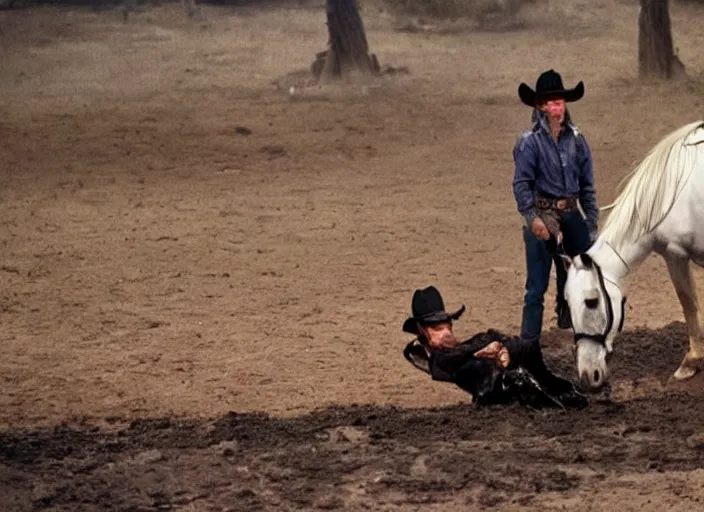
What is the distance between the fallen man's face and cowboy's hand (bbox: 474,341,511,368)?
19cm

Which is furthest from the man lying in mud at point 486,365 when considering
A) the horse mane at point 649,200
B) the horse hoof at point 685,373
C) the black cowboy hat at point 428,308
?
the horse hoof at point 685,373

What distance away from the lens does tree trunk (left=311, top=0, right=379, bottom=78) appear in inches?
733

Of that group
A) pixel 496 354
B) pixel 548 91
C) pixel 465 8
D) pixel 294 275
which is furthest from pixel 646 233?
pixel 465 8

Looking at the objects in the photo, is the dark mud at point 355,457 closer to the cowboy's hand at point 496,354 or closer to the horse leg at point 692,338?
the cowboy's hand at point 496,354

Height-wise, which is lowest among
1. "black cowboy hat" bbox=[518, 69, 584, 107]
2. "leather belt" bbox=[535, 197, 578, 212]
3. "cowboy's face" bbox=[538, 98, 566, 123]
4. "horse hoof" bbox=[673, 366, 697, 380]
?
"horse hoof" bbox=[673, 366, 697, 380]

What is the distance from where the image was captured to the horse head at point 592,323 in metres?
7.52

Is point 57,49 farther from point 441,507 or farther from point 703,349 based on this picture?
point 441,507

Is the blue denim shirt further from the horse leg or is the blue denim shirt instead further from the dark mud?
the dark mud

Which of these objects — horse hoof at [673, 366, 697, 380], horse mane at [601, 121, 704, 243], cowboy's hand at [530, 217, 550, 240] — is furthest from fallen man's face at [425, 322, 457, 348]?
horse hoof at [673, 366, 697, 380]

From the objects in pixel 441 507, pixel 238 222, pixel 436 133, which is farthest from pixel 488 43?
pixel 441 507

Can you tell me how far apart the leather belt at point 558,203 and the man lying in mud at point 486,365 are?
114cm

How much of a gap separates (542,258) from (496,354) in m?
1.24

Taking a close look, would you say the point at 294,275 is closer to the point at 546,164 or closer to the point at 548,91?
the point at 546,164

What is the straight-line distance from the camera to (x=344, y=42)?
1856 cm
